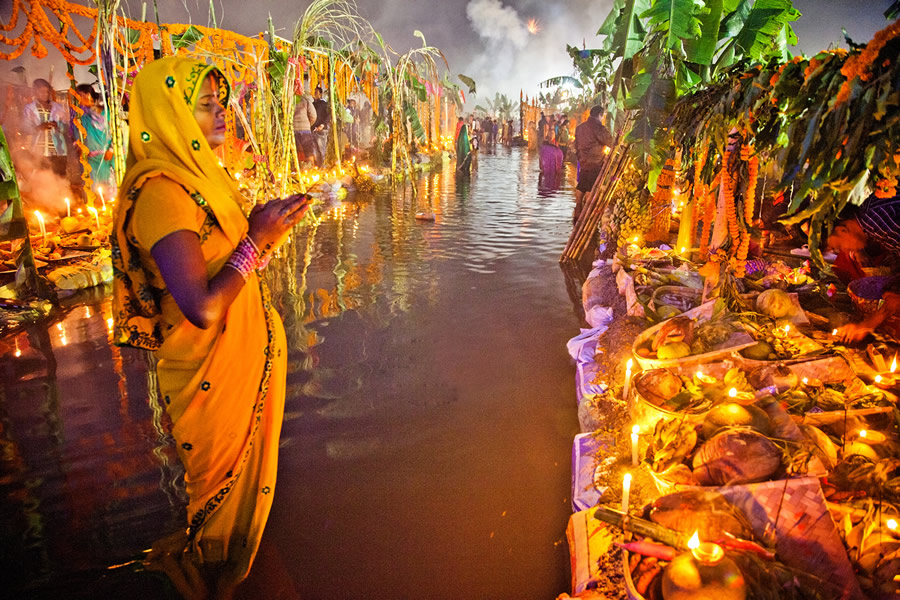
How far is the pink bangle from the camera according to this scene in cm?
180

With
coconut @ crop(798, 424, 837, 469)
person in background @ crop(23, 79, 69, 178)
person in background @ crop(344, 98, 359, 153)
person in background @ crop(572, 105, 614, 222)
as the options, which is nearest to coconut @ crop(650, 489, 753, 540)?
coconut @ crop(798, 424, 837, 469)

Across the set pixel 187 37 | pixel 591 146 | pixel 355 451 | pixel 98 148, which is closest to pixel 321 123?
pixel 187 37

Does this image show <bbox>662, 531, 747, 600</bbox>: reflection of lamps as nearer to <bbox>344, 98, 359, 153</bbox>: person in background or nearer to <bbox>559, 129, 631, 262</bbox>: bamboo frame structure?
<bbox>559, 129, 631, 262</bbox>: bamboo frame structure

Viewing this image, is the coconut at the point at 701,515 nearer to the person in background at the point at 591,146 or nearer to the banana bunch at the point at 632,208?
the banana bunch at the point at 632,208

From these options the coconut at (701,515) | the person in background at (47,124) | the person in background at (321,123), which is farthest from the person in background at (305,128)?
the coconut at (701,515)

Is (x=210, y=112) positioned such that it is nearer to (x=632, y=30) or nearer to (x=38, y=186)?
(x=632, y=30)

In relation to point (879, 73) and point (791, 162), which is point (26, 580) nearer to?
point (791, 162)

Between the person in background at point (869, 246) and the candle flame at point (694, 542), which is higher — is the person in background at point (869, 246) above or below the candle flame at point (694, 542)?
above

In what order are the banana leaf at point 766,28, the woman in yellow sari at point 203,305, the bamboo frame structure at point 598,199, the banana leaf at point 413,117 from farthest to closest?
1. the banana leaf at point 413,117
2. the bamboo frame structure at point 598,199
3. the banana leaf at point 766,28
4. the woman in yellow sari at point 203,305

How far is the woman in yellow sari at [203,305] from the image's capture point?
5.56ft

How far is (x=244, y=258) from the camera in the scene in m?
1.82

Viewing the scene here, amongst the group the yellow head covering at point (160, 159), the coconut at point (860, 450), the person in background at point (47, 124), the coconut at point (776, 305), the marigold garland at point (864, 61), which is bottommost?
the coconut at point (860, 450)

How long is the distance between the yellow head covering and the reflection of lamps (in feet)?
6.41

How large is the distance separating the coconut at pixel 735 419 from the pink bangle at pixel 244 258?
223 cm
